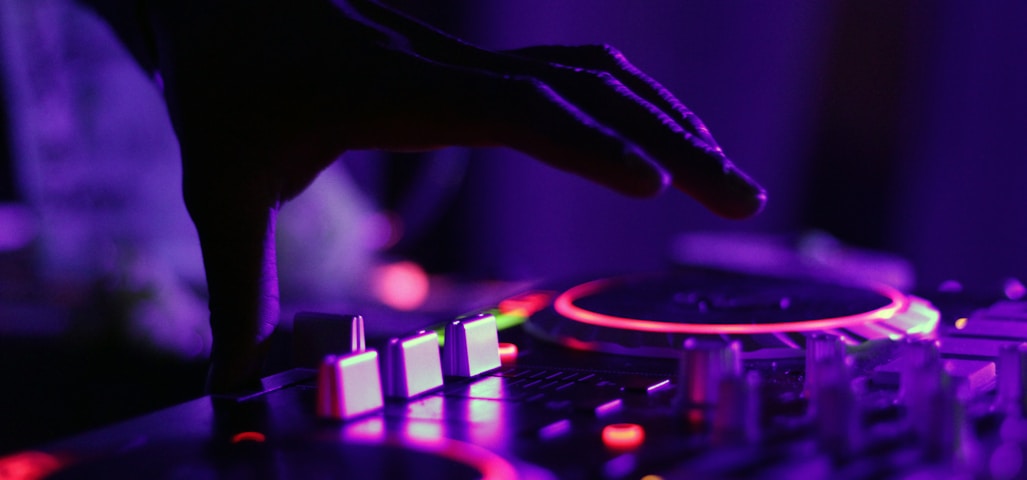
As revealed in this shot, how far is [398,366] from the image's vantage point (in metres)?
0.66

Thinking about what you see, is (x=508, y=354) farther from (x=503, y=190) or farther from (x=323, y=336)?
(x=503, y=190)

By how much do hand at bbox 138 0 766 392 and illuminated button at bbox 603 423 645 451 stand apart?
173 mm

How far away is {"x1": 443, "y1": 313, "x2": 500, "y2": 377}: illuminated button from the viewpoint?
2.41 feet

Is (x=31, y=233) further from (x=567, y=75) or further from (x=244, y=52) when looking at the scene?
(x=567, y=75)

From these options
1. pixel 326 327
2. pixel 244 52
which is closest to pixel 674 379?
pixel 326 327

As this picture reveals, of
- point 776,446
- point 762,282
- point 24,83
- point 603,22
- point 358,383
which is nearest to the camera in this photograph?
point 776,446

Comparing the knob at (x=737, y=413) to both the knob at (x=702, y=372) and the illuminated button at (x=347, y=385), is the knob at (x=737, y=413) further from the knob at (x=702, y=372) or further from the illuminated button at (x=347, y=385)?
the illuminated button at (x=347, y=385)

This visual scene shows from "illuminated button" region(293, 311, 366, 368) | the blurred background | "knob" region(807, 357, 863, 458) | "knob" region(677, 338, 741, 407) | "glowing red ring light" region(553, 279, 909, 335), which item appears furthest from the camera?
the blurred background

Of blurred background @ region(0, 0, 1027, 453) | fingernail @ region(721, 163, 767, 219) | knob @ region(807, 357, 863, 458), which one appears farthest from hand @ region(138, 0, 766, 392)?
blurred background @ region(0, 0, 1027, 453)

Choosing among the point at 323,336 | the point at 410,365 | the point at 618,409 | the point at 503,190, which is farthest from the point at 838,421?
the point at 503,190

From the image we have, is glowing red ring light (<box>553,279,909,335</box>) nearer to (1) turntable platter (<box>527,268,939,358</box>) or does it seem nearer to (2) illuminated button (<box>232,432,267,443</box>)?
(1) turntable platter (<box>527,268,939,358</box>)

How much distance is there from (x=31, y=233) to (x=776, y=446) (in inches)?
91.4

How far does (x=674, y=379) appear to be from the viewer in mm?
722

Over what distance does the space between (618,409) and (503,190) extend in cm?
301
